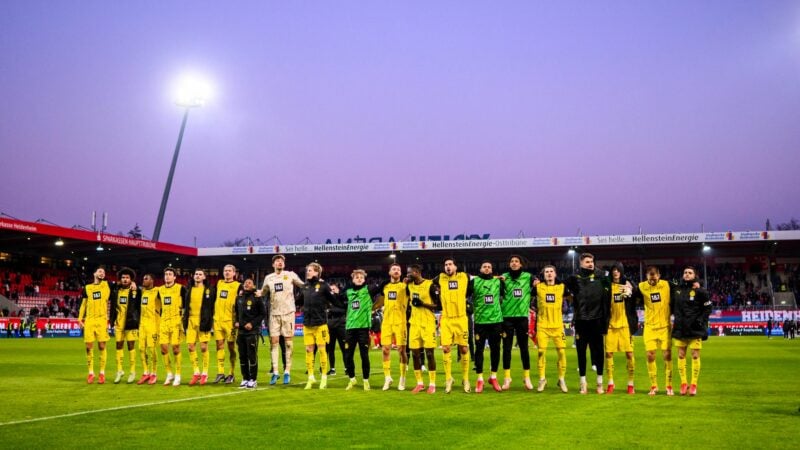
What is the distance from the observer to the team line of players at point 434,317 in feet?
40.8

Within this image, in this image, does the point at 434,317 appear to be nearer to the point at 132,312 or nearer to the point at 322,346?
the point at 322,346

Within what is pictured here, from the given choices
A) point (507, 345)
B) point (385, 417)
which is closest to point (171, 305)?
point (507, 345)

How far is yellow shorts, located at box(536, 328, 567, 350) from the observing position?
12570 millimetres

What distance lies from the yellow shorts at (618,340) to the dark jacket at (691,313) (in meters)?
0.76

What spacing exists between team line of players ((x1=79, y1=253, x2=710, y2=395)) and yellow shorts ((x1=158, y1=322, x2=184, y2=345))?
2 cm

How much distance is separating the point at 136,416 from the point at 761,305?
54002 millimetres

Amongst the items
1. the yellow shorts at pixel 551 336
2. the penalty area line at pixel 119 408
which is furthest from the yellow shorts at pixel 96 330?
the yellow shorts at pixel 551 336

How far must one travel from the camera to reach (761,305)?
53500 mm

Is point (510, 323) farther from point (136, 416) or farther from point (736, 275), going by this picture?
point (736, 275)

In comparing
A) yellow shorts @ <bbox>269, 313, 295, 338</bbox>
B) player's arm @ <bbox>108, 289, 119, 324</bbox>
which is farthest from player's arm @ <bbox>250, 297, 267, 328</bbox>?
player's arm @ <bbox>108, 289, 119, 324</bbox>

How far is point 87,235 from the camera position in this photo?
5012 cm

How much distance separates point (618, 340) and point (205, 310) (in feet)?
26.4

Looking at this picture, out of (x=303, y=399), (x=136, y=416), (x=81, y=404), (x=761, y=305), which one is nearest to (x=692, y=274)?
(x=303, y=399)

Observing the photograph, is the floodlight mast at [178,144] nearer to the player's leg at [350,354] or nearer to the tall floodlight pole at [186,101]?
the tall floodlight pole at [186,101]
